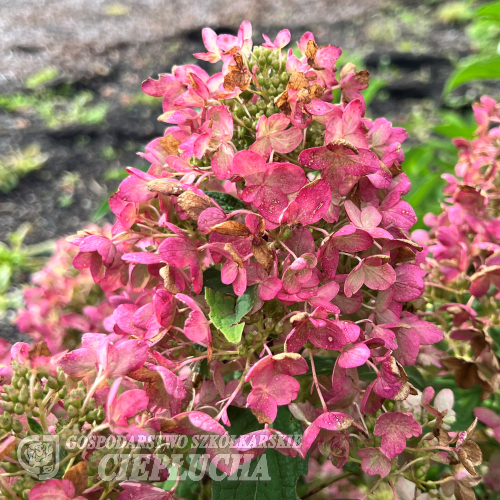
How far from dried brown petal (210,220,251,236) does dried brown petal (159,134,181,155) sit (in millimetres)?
235

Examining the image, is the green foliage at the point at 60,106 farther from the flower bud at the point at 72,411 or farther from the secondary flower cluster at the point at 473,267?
the flower bud at the point at 72,411

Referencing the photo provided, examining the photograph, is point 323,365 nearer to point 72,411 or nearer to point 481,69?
point 72,411

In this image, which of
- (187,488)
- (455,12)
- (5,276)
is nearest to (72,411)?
(187,488)

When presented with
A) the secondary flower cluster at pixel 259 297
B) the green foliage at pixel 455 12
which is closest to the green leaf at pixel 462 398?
the secondary flower cluster at pixel 259 297

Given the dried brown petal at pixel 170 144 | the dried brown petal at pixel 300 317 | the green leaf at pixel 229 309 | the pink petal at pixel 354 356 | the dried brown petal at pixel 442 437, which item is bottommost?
the dried brown petal at pixel 442 437

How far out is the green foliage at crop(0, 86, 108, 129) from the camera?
10.7 feet

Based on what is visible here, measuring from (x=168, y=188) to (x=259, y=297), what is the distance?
6.5 inches

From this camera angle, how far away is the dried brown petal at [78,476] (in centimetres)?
53

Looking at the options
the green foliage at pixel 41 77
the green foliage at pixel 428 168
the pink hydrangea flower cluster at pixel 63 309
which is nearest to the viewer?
the pink hydrangea flower cluster at pixel 63 309

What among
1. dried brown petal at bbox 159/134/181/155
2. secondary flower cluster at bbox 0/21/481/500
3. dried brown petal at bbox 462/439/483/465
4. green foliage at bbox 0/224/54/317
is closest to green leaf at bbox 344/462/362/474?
secondary flower cluster at bbox 0/21/481/500

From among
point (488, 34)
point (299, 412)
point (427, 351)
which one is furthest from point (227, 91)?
point (488, 34)

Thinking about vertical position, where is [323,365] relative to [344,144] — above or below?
below

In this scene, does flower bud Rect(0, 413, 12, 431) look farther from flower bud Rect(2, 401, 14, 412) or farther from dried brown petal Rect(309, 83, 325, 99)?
dried brown petal Rect(309, 83, 325, 99)

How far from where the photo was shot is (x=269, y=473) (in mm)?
687
